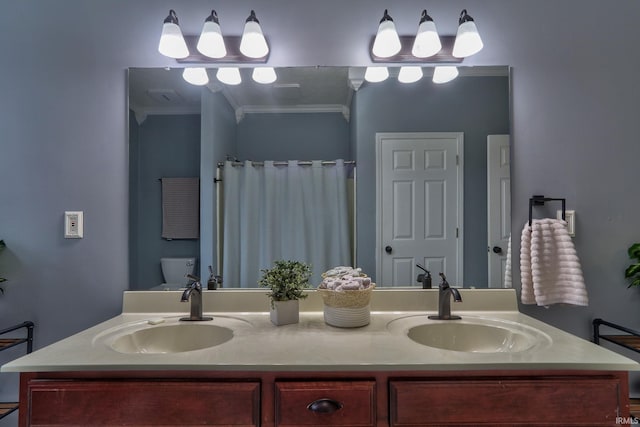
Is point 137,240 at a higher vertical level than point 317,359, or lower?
higher

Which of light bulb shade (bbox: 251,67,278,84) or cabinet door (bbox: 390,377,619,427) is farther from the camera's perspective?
light bulb shade (bbox: 251,67,278,84)

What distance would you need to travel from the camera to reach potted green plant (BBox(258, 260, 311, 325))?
1.31 metres

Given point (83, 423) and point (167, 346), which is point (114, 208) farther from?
point (83, 423)

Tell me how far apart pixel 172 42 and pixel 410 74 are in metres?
1.04

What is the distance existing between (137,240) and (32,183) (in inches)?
19.4

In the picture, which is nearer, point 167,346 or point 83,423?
point 83,423

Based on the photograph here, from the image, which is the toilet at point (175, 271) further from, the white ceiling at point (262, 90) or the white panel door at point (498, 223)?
the white panel door at point (498, 223)

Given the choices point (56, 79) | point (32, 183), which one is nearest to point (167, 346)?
point (32, 183)

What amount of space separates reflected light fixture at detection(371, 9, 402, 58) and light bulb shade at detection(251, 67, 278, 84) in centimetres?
46

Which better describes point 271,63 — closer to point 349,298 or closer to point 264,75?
point 264,75

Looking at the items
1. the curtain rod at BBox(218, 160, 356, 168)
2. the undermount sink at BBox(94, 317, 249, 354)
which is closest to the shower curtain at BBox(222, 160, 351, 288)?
the curtain rod at BBox(218, 160, 356, 168)

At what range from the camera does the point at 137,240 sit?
61.1 inches

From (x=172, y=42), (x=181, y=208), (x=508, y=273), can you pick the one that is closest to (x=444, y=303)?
(x=508, y=273)

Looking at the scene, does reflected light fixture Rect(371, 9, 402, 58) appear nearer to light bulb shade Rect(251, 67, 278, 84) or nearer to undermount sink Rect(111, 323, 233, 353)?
light bulb shade Rect(251, 67, 278, 84)
